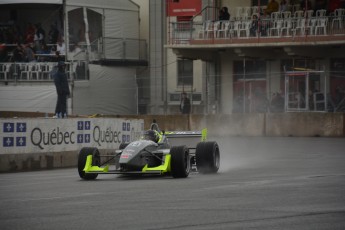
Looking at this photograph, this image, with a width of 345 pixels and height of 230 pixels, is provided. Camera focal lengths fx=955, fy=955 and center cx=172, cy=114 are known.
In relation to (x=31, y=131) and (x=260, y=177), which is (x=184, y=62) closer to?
(x=31, y=131)

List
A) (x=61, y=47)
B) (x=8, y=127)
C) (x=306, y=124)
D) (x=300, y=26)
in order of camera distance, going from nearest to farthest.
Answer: (x=8, y=127)
(x=306, y=124)
(x=300, y=26)
(x=61, y=47)

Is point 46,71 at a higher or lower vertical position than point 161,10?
lower

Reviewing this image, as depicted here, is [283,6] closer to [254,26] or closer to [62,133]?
[254,26]

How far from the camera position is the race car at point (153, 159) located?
1794cm

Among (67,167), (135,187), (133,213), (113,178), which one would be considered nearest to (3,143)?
(67,167)

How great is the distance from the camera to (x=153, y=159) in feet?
60.9

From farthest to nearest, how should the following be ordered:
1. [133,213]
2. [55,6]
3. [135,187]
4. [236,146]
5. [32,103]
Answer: [55,6], [32,103], [236,146], [135,187], [133,213]

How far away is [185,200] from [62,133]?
35.5ft

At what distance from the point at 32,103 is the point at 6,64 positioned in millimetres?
2377

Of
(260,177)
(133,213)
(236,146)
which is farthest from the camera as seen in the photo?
(236,146)

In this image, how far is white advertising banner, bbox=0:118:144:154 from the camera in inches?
873

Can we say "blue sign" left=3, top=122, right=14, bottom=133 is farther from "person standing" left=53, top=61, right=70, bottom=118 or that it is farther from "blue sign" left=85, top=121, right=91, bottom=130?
"person standing" left=53, top=61, right=70, bottom=118

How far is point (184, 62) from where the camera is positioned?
48719 mm

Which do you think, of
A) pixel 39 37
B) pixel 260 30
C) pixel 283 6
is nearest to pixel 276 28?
pixel 260 30
